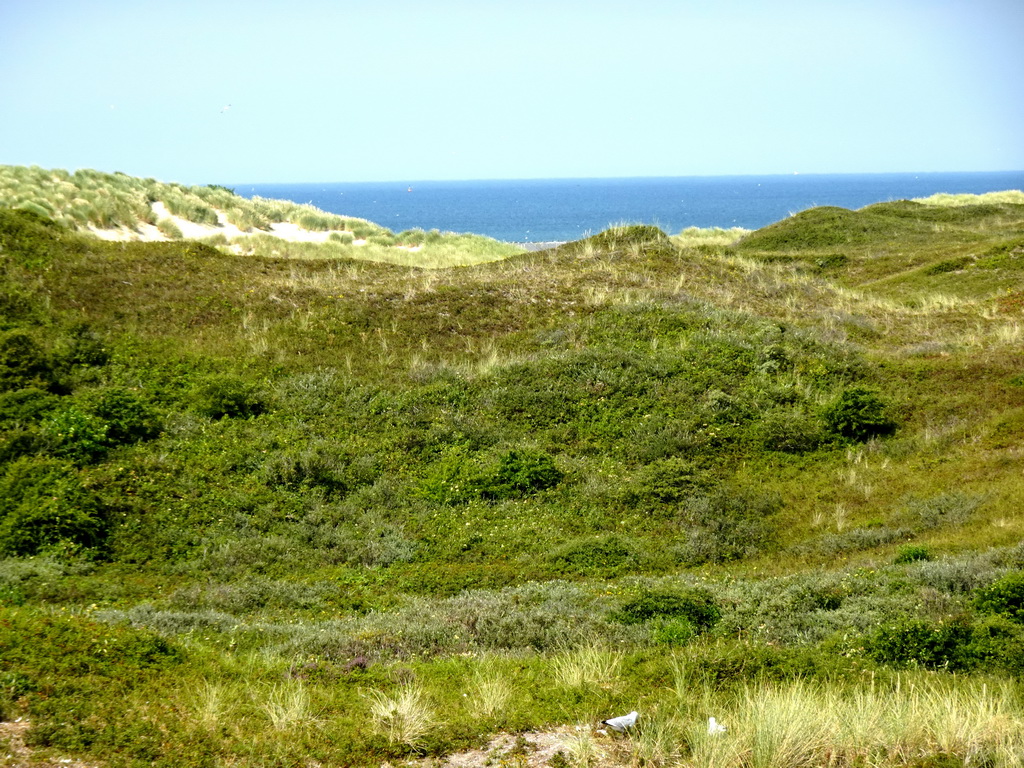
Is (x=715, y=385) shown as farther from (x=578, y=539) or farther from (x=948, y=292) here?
(x=948, y=292)

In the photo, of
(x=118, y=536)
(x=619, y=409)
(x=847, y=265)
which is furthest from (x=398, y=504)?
(x=847, y=265)

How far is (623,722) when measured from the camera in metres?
6.54

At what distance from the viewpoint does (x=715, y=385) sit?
19000 millimetres

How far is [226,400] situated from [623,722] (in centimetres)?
1244

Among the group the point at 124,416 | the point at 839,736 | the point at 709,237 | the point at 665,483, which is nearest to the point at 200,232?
the point at 124,416

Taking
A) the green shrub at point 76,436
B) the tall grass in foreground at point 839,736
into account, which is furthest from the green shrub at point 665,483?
the green shrub at point 76,436

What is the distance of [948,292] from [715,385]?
20.0 metres

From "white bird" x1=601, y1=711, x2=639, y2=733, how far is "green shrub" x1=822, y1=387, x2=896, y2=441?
12.7 metres

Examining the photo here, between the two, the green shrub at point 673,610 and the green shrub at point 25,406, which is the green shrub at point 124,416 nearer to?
the green shrub at point 25,406

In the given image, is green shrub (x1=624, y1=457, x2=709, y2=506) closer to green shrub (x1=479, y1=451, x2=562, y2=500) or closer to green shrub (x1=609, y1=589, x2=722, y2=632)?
green shrub (x1=479, y1=451, x2=562, y2=500)

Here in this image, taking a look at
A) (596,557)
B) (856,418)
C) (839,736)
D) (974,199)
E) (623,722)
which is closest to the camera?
(839,736)

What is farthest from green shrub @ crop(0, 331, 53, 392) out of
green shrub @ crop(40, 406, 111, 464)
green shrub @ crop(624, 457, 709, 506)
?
green shrub @ crop(624, 457, 709, 506)

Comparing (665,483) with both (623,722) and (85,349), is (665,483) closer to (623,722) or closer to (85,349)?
(623,722)

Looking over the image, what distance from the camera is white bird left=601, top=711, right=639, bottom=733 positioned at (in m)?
6.52
